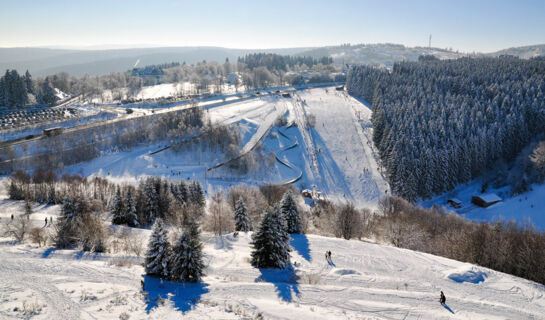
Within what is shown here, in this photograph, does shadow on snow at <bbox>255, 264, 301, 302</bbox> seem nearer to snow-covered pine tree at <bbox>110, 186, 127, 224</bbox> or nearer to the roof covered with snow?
snow-covered pine tree at <bbox>110, 186, 127, 224</bbox>

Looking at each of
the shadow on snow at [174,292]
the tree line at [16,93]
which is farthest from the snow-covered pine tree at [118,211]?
the tree line at [16,93]

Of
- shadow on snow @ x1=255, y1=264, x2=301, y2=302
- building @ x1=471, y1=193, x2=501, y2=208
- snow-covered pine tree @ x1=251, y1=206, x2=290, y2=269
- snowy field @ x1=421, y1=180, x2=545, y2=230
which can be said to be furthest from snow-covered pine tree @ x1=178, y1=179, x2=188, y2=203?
building @ x1=471, y1=193, x2=501, y2=208

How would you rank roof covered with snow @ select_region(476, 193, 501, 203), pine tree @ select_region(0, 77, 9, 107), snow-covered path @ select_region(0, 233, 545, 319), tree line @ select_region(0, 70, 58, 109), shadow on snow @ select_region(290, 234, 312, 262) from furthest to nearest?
tree line @ select_region(0, 70, 58, 109) → pine tree @ select_region(0, 77, 9, 107) → roof covered with snow @ select_region(476, 193, 501, 203) → shadow on snow @ select_region(290, 234, 312, 262) → snow-covered path @ select_region(0, 233, 545, 319)

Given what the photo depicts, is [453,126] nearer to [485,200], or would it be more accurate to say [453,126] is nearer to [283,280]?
[485,200]

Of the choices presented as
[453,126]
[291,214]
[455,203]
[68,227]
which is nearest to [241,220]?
[291,214]

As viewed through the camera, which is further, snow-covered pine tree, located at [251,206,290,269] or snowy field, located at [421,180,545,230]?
snowy field, located at [421,180,545,230]

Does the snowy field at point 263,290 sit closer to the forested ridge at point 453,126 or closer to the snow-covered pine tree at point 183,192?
the snow-covered pine tree at point 183,192
